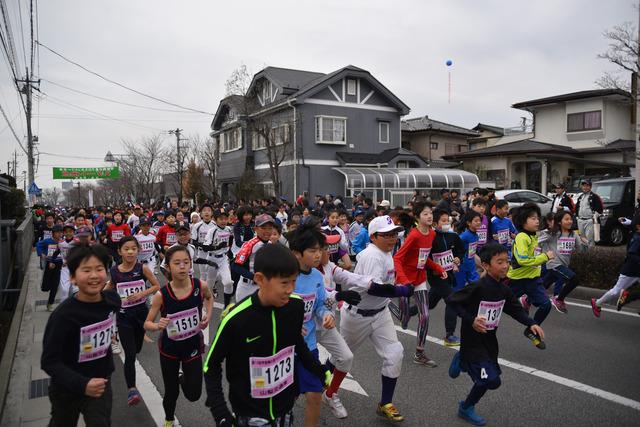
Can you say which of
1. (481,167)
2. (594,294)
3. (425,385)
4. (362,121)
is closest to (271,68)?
(362,121)

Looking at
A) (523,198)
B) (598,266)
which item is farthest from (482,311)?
(523,198)

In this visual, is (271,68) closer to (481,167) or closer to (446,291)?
(481,167)

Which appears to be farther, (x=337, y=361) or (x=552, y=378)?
(x=552, y=378)

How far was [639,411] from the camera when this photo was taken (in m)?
4.30

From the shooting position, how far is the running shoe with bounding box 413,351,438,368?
5.66m

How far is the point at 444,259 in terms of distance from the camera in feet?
20.1

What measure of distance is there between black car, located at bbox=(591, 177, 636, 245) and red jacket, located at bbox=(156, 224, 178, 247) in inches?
505

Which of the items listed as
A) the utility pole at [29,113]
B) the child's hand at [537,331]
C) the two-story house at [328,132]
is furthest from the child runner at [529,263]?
the utility pole at [29,113]

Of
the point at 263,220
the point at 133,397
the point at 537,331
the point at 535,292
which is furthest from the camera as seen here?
the point at 535,292

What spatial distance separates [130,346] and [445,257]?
3955mm

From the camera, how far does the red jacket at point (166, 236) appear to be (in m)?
9.30

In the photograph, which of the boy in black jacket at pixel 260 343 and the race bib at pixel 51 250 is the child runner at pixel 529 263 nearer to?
the boy in black jacket at pixel 260 343

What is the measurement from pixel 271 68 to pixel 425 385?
3072 centimetres

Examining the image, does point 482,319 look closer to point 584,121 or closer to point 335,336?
point 335,336
